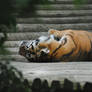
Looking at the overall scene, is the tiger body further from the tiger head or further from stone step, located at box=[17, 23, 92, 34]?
stone step, located at box=[17, 23, 92, 34]

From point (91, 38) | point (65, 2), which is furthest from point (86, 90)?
point (65, 2)

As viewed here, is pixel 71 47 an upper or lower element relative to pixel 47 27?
lower

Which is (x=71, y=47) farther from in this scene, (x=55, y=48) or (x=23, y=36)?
(x=23, y=36)

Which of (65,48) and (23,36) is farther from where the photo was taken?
(23,36)

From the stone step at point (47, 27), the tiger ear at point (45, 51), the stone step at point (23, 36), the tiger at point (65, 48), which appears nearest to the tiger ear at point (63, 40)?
the tiger at point (65, 48)

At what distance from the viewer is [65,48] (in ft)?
13.3

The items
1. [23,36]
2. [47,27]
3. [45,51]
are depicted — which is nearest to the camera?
[45,51]

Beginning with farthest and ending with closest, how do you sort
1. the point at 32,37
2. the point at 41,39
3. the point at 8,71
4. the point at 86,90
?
the point at 32,37
the point at 41,39
the point at 86,90
the point at 8,71

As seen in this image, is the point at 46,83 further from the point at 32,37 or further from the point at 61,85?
the point at 32,37

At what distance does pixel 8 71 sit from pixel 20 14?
0.81m

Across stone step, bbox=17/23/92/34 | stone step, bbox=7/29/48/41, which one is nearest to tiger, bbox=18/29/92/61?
stone step, bbox=7/29/48/41

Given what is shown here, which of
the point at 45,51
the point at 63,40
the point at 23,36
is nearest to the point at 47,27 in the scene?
the point at 23,36

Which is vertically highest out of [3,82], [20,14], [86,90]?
[20,14]

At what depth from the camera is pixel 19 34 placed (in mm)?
5375
